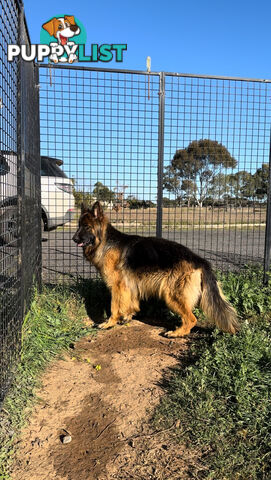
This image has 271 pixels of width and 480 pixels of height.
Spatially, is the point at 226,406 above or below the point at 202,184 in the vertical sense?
below

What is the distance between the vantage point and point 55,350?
346 centimetres

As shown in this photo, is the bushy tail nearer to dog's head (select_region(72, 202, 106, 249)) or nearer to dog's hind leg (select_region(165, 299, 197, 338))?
dog's hind leg (select_region(165, 299, 197, 338))

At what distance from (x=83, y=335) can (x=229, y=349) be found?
1.81 metres

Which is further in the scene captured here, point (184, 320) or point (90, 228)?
point (90, 228)

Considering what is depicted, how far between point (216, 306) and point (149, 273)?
95 centimetres

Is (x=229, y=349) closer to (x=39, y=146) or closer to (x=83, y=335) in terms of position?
(x=83, y=335)

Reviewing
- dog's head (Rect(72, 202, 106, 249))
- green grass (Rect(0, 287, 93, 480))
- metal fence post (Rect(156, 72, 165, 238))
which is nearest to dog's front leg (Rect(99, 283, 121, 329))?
green grass (Rect(0, 287, 93, 480))

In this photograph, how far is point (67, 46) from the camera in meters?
5.12

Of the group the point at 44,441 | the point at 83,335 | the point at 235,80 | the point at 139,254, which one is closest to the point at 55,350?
the point at 83,335

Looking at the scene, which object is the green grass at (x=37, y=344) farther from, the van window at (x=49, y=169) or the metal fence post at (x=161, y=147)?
the van window at (x=49, y=169)

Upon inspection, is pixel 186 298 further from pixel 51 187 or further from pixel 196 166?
pixel 51 187

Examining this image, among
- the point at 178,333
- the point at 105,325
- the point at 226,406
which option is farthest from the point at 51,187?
the point at 226,406

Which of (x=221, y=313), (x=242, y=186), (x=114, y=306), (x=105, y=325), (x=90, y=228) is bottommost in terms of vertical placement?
(x=105, y=325)

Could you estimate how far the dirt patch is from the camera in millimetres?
2021
